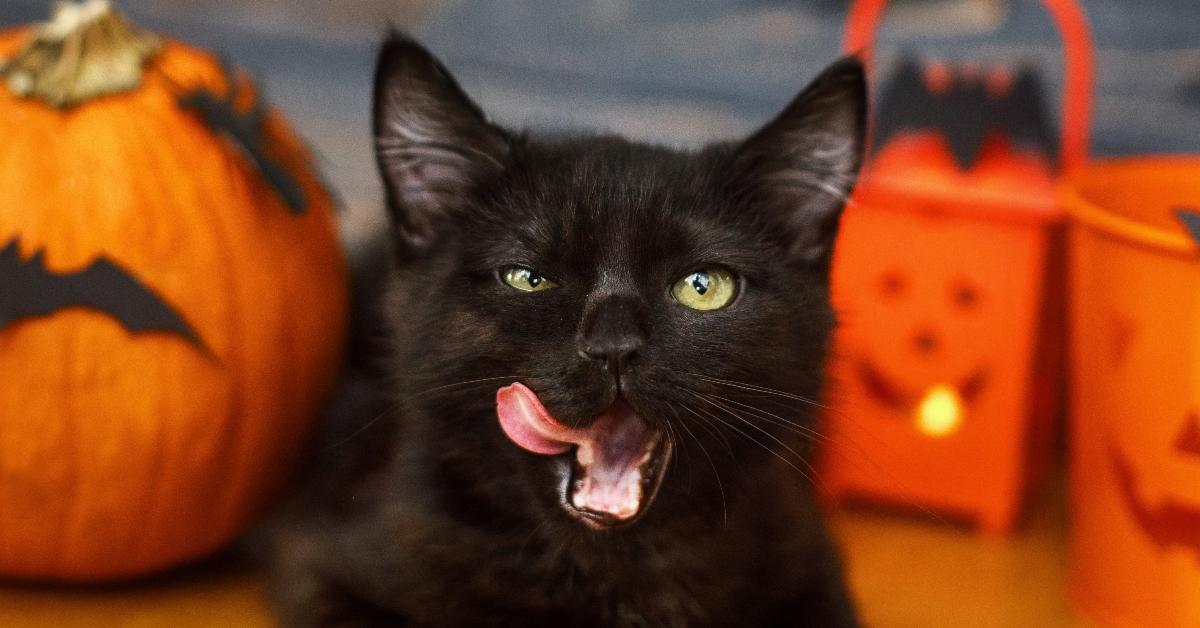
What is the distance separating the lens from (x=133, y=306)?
1.31 metres

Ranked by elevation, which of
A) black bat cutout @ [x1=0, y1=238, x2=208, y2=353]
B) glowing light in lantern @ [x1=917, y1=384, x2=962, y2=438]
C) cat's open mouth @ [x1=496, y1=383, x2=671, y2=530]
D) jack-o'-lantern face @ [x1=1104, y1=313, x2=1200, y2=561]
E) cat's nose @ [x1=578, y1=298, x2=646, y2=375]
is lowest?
glowing light in lantern @ [x1=917, y1=384, x2=962, y2=438]

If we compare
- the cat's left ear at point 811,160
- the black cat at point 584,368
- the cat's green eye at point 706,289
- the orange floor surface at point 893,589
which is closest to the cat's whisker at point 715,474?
the black cat at point 584,368

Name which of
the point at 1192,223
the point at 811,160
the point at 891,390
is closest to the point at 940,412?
the point at 891,390

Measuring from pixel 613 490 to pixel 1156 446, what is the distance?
72 cm

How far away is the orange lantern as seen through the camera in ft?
5.43

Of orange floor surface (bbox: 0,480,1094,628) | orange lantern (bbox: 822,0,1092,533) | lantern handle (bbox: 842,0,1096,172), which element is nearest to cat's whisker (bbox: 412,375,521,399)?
orange floor surface (bbox: 0,480,1094,628)

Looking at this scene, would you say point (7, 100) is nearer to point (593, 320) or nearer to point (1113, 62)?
point (593, 320)

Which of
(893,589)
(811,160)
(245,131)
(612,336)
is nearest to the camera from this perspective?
(612,336)

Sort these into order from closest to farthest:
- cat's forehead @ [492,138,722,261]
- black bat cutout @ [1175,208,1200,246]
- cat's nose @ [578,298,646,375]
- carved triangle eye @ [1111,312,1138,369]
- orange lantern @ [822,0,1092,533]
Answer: cat's nose @ [578,298,646,375] < cat's forehead @ [492,138,722,261] < black bat cutout @ [1175,208,1200,246] < carved triangle eye @ [1111,312,1138,369] < orange lantern @ [822,0,1092,533]

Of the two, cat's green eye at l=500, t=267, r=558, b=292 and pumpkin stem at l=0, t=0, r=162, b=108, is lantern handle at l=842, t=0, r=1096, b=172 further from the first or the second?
pumpkin stem at l=0, t=0, r=162, b=108

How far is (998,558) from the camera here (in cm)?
168

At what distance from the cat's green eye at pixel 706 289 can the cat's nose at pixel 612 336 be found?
3.8 inches

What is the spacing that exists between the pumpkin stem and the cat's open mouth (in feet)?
2.35

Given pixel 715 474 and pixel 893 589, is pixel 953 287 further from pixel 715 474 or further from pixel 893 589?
pixel 715 474
